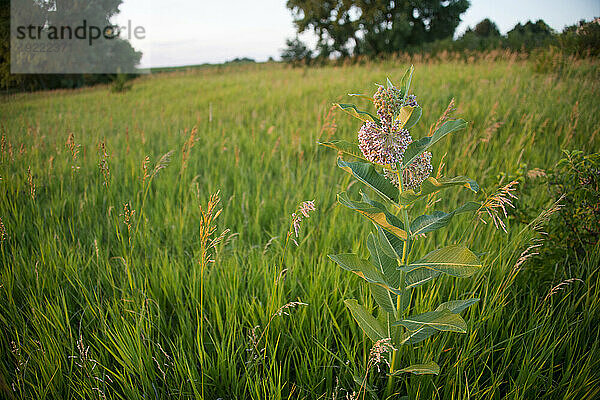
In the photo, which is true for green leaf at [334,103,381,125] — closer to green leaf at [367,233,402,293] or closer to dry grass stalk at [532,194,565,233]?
green leaf at [367,233,402,293]

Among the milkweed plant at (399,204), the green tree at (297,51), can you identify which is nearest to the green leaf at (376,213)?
the milkweed plant at (399,204)

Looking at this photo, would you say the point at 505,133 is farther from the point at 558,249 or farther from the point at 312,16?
the point at 312,16

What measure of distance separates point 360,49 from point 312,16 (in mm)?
4448

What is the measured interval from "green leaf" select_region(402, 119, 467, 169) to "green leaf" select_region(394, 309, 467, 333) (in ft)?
Result: 1.52

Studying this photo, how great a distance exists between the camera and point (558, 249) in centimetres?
183

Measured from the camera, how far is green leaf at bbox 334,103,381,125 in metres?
0.89

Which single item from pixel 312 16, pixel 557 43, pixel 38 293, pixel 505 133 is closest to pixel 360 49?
pixel 312 16

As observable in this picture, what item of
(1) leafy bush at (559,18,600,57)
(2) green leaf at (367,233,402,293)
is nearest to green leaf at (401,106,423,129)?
(2) green leaf at (367,233,402,293)

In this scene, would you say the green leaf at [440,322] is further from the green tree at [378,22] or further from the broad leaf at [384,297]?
the green tree at [378,22]

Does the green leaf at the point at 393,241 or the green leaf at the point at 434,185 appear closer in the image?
the green leaf at the point at 434,185

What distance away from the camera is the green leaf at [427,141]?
0.87 meters

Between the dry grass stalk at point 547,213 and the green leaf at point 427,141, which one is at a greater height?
the green leaf at point 427,141

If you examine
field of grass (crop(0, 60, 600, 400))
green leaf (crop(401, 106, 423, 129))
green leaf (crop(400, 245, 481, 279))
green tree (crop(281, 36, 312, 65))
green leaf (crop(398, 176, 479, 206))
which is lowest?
field of grass (crop(0, 60, 600, 400))

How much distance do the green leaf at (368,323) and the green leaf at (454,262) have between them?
26 centimetres
